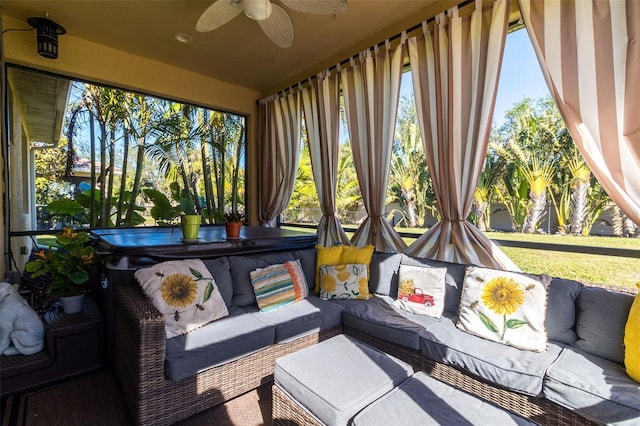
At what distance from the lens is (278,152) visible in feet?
14.6

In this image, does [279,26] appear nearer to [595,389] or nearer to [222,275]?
[222,275]

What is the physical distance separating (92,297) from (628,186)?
397 centimetres

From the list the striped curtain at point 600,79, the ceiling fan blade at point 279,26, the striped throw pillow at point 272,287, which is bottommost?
the striped throw pillow at point 272,287

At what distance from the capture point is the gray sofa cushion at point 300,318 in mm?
2053

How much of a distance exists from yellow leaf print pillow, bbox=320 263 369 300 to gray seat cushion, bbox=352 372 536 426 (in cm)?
118

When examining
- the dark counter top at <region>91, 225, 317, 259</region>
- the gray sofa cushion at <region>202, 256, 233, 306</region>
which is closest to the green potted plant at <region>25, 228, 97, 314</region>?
the dark counter top at <region>91, 225, 317, 259</region>

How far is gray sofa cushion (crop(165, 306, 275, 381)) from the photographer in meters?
1.65

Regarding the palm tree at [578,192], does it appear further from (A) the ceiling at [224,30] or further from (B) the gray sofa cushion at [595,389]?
(A) the ceiling at [224,30]

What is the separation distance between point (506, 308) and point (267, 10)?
2.46 m

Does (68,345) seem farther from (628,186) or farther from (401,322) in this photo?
(628,186)

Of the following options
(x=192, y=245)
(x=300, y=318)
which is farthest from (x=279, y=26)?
(x=300, y=318)

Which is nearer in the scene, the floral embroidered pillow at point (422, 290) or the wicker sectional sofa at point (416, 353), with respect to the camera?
the wicker sectional sofa at point (416, 353)

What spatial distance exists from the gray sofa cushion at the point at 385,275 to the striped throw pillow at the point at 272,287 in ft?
2.38

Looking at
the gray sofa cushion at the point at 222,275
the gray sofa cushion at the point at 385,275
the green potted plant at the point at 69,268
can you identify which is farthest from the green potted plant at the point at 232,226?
the gray sofa cushion at the point at 385,275
